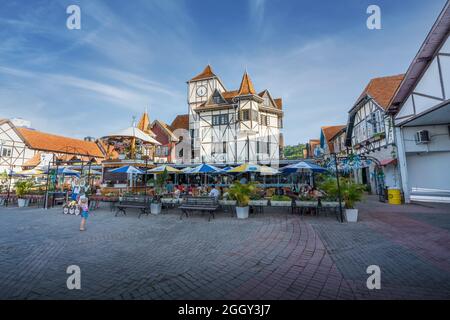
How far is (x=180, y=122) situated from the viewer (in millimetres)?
28547

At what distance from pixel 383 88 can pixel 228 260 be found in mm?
17771

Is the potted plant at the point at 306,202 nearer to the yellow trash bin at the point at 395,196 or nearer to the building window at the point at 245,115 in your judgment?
the yellow trash bin at the point at 395,196

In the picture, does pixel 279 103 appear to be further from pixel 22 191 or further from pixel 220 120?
pixel 22 191

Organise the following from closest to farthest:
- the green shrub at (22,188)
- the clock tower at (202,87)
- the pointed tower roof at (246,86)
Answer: the green shrub at (22,188)
the pointed tower roof at (246,86)
the clock tower at (202,87)

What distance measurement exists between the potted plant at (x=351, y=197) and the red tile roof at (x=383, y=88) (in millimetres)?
9144

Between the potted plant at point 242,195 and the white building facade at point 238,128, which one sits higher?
the white building facade at point 238,128

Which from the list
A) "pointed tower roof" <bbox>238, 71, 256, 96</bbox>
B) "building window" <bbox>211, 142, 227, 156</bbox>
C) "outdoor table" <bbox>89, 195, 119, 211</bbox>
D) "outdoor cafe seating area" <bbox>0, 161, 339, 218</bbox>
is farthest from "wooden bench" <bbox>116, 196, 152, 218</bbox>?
"pointed tower roof" <bbox>238, 71, 256, 96</bbox>

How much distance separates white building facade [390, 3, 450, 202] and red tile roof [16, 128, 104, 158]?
31.1 m

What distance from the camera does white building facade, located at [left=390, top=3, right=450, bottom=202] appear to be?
9.09 m

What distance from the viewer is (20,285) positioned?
9.93ft

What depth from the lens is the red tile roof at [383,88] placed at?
531 inches

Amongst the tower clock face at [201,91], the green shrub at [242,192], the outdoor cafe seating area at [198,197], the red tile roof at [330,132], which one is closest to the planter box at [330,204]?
the outdoor cafe seating area at [198,197]

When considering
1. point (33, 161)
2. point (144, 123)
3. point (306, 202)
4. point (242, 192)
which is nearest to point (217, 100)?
point (144, 123)
